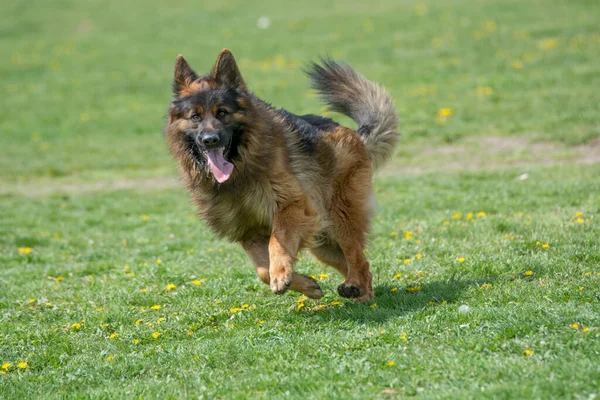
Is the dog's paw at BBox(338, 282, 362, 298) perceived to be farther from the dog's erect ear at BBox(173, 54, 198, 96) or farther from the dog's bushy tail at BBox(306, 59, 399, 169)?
the dog's erect ear at BBox(173, 54, 198, 96)

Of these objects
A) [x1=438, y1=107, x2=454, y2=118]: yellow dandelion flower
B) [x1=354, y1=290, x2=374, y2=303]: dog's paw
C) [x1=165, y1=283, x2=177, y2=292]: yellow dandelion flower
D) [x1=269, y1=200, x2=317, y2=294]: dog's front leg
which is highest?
[x1=438, y1=107, x2=454, y2=118]: yellow dandelion flower

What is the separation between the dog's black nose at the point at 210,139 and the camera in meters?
6.36

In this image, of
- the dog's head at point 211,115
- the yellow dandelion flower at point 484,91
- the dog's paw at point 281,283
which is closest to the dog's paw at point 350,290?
the dog's paw at point 281,283

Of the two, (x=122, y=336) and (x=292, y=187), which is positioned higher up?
(x=292, y=187)

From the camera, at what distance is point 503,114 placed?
680 inches

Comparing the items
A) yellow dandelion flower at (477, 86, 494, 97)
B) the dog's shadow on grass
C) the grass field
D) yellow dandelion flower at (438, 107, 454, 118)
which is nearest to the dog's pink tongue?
the grass field

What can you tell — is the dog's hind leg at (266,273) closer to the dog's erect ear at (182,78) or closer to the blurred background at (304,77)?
the dog's erect ear at (182,78)

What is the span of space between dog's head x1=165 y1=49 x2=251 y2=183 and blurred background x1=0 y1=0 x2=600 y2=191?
753 centimetres

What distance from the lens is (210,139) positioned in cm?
636

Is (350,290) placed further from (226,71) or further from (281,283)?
(226,71)

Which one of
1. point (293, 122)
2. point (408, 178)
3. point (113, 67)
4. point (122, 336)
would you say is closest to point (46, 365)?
point (122, 336)

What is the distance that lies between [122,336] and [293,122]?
2587 millimetres

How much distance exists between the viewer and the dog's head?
6.54m

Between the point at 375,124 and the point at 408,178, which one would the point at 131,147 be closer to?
the point at 408,178
